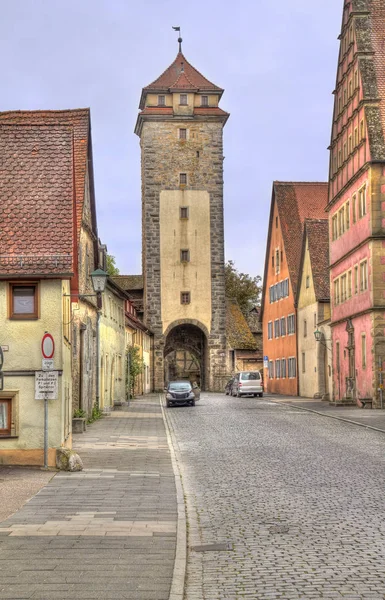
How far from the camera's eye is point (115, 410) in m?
42.9

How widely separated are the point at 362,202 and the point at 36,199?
24483mm

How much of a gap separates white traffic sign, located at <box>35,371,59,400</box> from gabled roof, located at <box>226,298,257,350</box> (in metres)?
61.0

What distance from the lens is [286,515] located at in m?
12.2

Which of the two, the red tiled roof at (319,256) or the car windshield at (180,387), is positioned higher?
the red tiled roof at (319,256)

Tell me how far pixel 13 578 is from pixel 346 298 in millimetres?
38836

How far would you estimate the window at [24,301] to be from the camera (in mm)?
18984

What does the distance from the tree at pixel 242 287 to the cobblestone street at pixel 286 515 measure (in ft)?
229

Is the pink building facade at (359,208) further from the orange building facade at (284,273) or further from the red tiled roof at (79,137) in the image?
the red tiled roof at (79,137)

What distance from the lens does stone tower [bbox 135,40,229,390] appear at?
72.1m

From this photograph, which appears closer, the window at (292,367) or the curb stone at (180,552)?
the curb stone at (180,552)

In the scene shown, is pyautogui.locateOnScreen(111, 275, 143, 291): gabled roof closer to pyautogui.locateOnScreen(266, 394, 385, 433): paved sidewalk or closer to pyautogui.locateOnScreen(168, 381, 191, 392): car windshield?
pyautogui.locateOnScreen(168, 381, 191, 392): car windshield

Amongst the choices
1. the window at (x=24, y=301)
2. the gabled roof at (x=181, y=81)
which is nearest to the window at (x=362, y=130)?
the window at (x=24, y=301)

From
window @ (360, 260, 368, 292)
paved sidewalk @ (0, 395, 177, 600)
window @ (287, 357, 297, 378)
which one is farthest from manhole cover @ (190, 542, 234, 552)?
window @ (287, 357, 297, 378)

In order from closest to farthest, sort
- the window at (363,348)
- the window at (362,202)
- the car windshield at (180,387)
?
the window at (362,202)
the window at (363,348)
the car windshield at (180,387)
